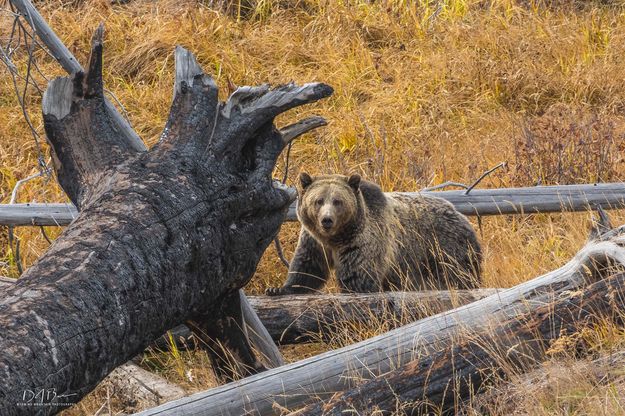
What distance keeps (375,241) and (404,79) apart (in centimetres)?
404

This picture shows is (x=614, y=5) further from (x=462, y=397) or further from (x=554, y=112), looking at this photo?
(x=462, y=397)

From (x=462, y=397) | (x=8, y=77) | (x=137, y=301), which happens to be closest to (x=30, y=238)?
(x=8, y=77)

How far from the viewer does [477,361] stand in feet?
12.7

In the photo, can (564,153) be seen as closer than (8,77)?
Yes

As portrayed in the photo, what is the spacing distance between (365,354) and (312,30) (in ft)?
23.3

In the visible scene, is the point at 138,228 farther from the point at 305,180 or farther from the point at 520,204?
the point at 520,204

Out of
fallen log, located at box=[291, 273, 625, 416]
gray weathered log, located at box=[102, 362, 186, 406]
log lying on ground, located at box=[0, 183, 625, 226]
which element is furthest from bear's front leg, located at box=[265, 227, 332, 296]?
fallen log, located at box=[291, 273, 625, 416]

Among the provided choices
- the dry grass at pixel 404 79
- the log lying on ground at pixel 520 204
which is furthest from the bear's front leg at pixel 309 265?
the dry grass at pixel 404 79

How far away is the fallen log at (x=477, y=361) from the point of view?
3.68 m

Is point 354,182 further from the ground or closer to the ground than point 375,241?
further from the ground

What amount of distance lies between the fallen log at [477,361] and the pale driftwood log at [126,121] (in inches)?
46.7

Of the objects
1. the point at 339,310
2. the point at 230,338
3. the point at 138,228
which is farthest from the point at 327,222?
the point at 138,228

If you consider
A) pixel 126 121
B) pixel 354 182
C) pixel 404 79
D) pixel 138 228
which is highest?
pixel 126 121

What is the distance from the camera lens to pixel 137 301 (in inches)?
144
